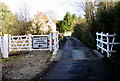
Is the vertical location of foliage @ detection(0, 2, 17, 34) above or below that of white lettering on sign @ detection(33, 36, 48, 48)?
above

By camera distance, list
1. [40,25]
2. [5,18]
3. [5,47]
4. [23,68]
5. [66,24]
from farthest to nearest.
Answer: [66,24] < [5,18] < [40,25] < [5,47] < [23,68]

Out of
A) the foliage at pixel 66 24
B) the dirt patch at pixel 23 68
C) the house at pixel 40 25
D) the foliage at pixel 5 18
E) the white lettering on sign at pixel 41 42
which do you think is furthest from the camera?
the foliage at pixel 66 24

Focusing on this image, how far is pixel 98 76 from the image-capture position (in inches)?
223

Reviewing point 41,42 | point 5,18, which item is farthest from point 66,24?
point 41,42

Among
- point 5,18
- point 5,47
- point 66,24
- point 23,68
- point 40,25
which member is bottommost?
point 23,68

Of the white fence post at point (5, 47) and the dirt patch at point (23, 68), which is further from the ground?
the white fence post at point (5, 47)

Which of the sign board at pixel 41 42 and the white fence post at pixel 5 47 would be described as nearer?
the white fence post at pixel 5 47

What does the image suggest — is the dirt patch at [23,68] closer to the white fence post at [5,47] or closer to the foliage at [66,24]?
the white fence post at [5,47]

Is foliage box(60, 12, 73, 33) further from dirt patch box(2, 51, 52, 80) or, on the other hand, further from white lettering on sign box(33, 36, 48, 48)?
dirt patch box(2, 51, 52, 80)

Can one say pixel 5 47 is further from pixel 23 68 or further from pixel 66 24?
pixel 66 24

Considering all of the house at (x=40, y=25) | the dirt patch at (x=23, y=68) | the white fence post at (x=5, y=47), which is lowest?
the dirt patch at (x=23, y=68)

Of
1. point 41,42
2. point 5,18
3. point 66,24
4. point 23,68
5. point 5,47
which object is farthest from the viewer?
point 66,24

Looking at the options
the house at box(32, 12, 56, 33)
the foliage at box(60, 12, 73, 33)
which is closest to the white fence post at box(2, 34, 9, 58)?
the house at box(32, 12, 56, 33)

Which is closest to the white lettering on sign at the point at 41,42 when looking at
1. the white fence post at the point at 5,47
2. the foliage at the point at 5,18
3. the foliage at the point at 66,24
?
Answer: the white fence post at the point at 5,47
